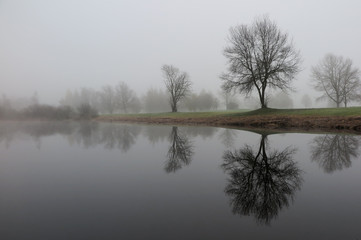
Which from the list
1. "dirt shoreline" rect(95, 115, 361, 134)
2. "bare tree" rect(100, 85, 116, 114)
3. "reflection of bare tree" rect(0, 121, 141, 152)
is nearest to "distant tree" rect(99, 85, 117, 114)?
"bare tree" rect(100, 85, 116, 114)

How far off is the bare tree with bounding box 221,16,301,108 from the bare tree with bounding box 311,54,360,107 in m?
18.0

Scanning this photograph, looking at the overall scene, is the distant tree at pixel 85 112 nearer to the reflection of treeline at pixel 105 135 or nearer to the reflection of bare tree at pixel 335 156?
the reflection of treeline at pixel 105 135

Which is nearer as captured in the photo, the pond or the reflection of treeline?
the pond

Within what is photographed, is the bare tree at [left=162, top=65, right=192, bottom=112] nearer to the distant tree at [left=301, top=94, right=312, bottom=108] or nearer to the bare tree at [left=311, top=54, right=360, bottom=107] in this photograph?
the bare tree at [left=311, top=54, right=360, bottom=107]

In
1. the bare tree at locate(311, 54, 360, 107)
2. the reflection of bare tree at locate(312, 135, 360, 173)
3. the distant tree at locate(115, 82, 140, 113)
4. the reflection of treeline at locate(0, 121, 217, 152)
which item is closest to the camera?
the reflection of bare tree at locate(312, 135, 360, 173)

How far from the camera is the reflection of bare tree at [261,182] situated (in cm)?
406

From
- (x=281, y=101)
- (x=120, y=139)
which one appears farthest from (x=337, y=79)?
(x=281, y=101)

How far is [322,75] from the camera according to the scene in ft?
132

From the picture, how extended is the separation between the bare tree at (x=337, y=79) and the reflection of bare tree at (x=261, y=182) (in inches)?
1637

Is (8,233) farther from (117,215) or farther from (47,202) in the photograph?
(117,215)

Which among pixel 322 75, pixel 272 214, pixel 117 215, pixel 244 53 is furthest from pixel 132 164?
pixel 322 75

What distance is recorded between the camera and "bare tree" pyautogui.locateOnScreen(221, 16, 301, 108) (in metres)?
27.7

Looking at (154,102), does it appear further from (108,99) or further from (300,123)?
(300,123)

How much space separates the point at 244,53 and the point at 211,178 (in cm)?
2789
